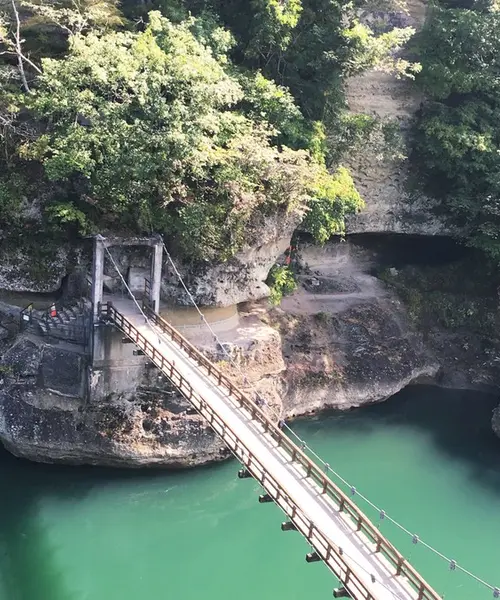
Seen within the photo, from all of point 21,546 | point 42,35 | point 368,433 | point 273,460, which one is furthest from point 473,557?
point 42,35

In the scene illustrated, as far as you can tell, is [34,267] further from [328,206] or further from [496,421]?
[496,421]

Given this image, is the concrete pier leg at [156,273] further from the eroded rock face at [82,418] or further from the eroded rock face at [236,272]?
the eroded rock face at [82,418]

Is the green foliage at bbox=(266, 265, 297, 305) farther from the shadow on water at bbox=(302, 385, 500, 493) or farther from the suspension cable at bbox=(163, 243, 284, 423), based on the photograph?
the shadow on water at bbox=(302, 385, 500, 493)

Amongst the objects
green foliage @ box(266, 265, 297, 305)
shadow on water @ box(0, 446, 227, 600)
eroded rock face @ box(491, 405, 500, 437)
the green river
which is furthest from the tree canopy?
eroded rock face @ box(491, 405, 500, 437)

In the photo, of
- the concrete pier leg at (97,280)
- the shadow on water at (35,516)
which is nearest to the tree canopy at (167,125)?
the concrete pier leg at (97,280)

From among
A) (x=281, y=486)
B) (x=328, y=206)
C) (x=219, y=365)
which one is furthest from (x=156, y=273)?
(x=281, y=486)
